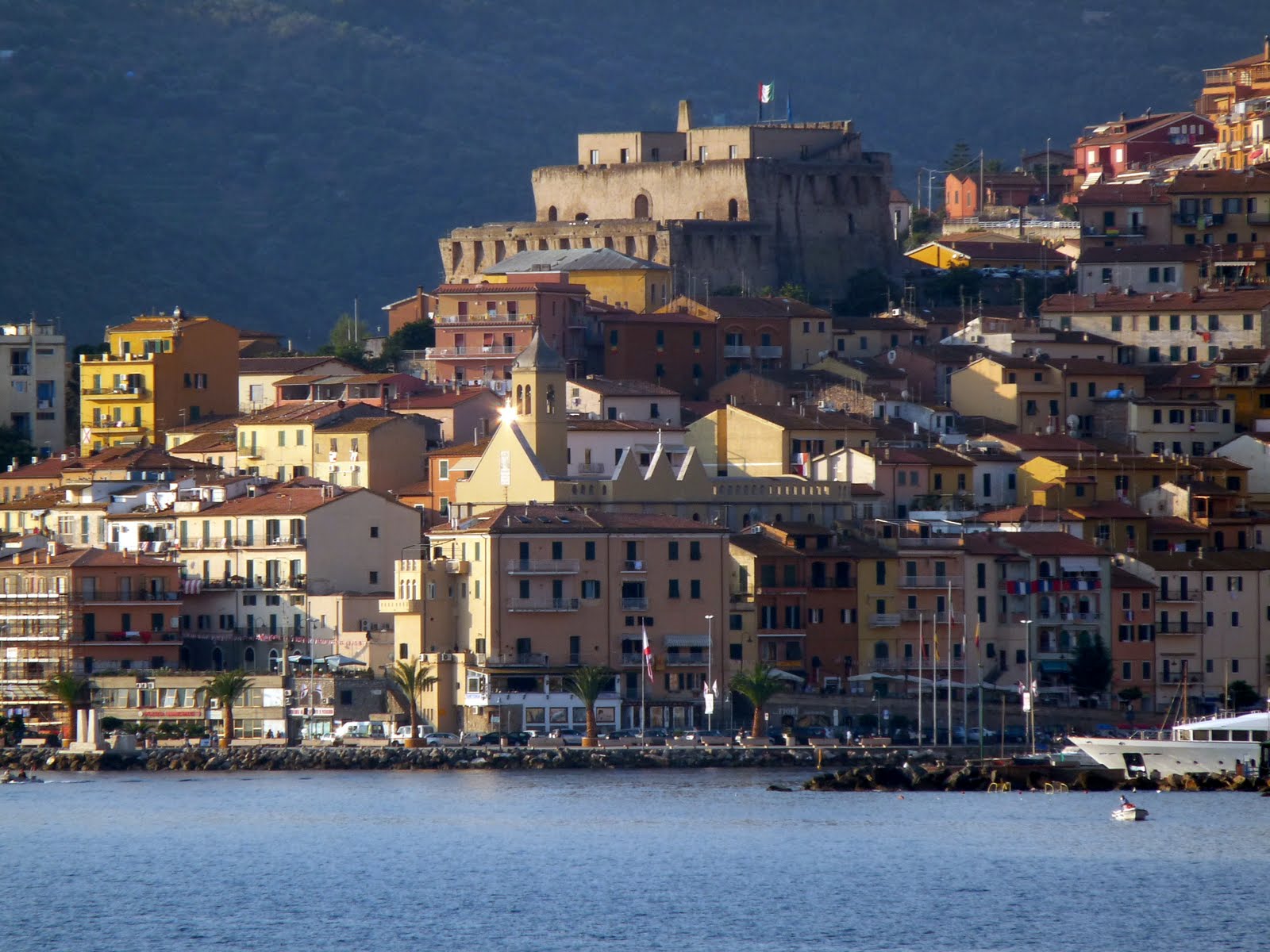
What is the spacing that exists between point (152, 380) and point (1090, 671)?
34.7m

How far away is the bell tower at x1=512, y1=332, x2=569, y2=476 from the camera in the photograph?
90.2m

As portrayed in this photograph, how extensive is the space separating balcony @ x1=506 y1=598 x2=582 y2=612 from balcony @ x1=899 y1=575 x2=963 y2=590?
9.62 metres

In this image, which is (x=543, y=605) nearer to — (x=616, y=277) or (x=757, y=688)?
(x=757, y=688)

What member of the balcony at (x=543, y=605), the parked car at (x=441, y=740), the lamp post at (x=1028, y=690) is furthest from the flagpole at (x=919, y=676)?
the parked car at (x=441, y=740)

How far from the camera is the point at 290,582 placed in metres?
88.4

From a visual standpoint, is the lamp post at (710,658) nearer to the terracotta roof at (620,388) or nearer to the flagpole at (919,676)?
the flagpole at (919,676)

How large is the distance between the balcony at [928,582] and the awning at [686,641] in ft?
21.3

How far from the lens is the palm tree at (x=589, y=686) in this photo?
3241 inches

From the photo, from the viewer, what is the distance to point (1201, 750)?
79.5 metres

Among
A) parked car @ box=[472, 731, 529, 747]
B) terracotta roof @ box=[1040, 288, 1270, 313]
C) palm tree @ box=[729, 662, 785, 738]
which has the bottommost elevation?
parked car @ box=[472, 731, 529, 747]

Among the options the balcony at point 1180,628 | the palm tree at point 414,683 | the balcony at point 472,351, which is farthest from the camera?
the balcony at point 472,351

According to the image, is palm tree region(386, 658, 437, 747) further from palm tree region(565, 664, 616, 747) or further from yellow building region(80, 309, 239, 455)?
yellow building region(80, 309, 239, 455)

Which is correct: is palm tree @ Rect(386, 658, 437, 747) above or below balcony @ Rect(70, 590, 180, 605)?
below

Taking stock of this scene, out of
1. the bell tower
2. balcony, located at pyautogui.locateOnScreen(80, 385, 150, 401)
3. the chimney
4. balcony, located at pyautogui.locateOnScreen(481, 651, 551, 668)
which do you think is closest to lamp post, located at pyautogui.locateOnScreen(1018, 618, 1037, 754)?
balcony, located at pyautogui.locateOnScreen(481, 651, 551, 668)
